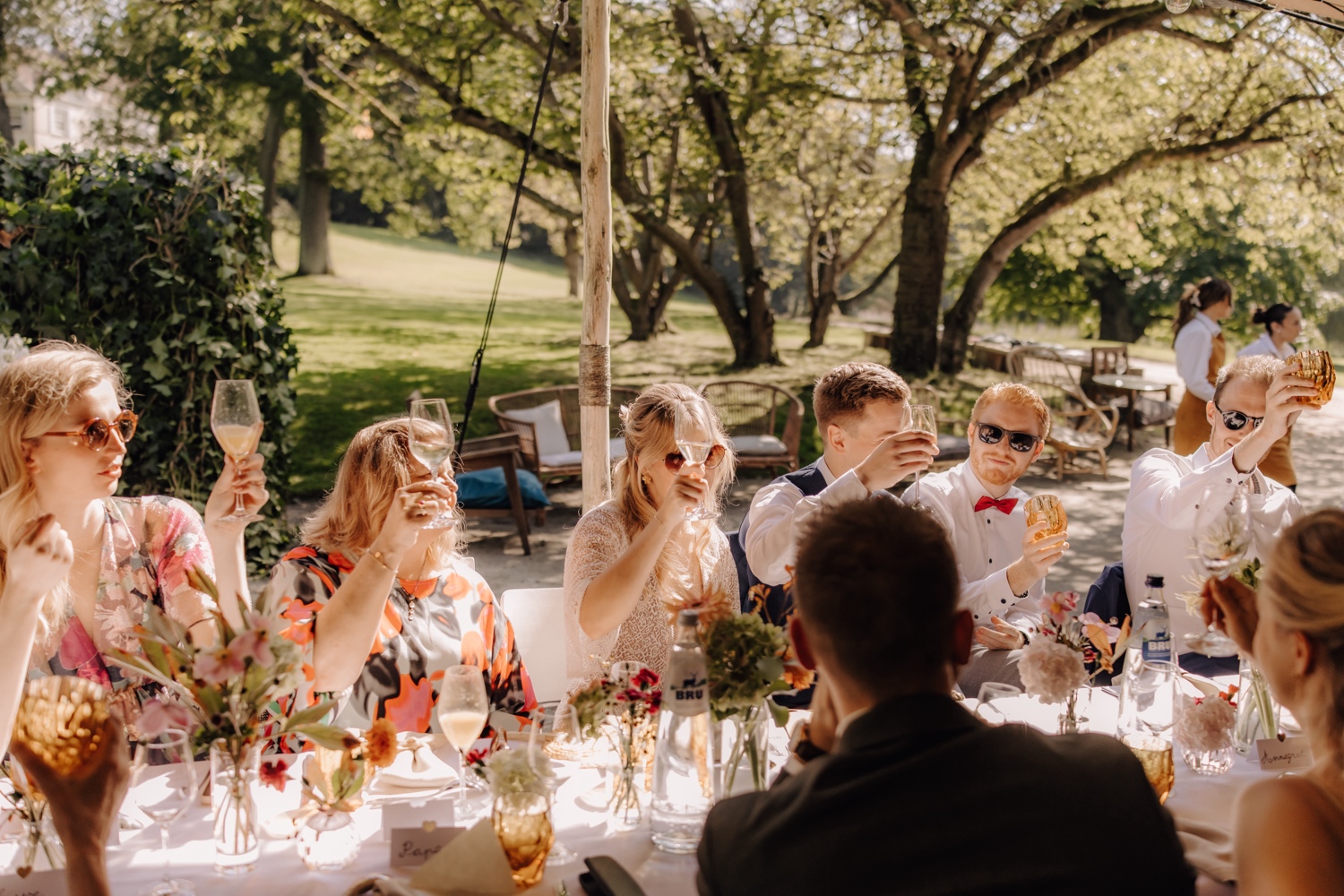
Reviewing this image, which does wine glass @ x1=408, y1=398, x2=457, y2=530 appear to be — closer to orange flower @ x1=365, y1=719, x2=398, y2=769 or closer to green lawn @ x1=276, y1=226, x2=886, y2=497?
orange flower @ x1=365, y1=719, x2=398, y2=769

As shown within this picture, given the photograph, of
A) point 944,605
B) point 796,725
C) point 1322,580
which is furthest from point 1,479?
point 1322,580

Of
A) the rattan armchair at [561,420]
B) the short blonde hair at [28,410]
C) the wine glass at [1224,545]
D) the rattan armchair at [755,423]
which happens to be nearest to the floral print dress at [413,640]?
the short blonde hair at [28,410]

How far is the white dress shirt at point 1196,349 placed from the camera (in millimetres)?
7801

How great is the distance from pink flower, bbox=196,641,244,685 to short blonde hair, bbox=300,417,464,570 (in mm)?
1042

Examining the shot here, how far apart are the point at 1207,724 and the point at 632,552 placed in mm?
1424

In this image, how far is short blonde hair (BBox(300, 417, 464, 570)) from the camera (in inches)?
110

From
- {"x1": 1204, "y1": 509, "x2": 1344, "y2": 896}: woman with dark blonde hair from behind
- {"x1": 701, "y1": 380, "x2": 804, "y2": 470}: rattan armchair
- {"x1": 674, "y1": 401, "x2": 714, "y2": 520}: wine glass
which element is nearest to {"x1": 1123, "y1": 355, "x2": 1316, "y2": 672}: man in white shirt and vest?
{"x1": 674, "y1": 401, "x2": 714, "y2": 520}: wine glass

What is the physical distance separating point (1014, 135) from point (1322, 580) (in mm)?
14032

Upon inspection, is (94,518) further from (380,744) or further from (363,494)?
(380,744)

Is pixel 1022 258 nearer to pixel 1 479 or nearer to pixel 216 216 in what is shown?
pixel 216 216

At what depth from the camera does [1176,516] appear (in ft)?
11.8

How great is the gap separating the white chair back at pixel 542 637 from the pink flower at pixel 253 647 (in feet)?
5.12

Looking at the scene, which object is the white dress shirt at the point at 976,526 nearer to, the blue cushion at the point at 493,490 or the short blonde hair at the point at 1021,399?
the short blonde hair at the point at 1021,399

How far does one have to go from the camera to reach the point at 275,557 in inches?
259
